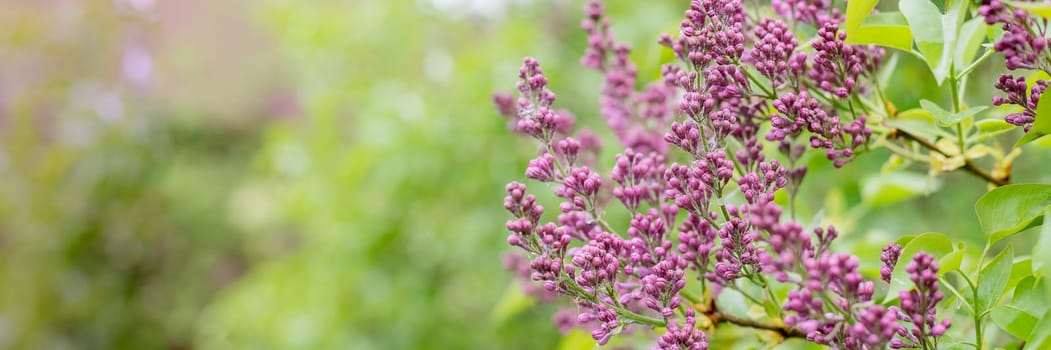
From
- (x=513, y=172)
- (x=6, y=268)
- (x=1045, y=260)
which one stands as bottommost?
(x=1045, y=260)

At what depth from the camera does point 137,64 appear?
464 cm

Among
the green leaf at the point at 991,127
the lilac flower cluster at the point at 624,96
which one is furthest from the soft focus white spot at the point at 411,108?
the green leaf at the point at 991,127

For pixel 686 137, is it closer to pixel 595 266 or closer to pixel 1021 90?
pixel 595 266

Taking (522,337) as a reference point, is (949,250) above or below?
below

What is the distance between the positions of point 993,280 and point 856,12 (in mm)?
206

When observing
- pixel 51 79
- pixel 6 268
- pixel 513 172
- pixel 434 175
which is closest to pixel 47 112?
pixel 51 79

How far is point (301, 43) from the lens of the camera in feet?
9.66

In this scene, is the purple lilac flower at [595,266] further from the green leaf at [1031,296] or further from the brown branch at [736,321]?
the green leaf at [1031,296]

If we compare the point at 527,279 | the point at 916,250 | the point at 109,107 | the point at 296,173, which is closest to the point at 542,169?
the point at 916,250

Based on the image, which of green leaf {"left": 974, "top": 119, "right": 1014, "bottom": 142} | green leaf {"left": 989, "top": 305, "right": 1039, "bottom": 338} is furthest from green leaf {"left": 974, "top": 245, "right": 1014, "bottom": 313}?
green leaf {"left": 974, "top": 119, "right": 1014, "bottom": 142}

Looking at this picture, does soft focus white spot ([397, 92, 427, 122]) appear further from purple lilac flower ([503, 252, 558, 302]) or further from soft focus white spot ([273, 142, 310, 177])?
purple lilac flower ([503, 252, 558, 302])

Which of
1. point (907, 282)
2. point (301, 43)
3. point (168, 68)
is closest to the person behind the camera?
point (907, 282)

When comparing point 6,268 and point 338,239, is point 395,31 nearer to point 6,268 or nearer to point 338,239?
point 338,239

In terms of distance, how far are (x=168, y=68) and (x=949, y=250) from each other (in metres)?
4.93
